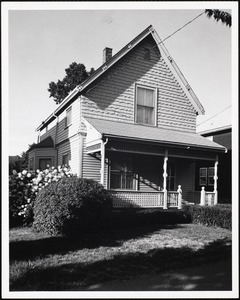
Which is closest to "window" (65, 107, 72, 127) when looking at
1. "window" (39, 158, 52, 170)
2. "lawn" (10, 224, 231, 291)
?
"window" (39, 158, 52, 170)

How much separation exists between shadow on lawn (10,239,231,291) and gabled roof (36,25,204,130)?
822 centimetres

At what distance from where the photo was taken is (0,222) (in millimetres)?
5762

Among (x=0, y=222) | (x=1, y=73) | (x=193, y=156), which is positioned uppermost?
(x=1, y=73)

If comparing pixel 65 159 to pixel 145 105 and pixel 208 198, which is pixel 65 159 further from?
pixel 208 198

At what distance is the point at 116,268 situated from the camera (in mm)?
6324

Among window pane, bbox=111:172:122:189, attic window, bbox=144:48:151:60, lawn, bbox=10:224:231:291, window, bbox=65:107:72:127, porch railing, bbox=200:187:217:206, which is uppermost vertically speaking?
attic window, bbox=144:48:151:60

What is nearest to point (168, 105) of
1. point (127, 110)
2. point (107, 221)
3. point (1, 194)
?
point (127, 110)

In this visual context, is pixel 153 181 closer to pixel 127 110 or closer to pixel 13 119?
pixel 127 110

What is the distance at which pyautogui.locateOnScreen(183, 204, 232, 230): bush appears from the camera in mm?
10414

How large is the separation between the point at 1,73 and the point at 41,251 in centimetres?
439

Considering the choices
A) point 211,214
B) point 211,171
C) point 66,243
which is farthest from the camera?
point 211,171

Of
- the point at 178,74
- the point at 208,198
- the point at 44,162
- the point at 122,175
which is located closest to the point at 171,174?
the point at 208,198

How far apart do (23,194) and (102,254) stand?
4.54 meters

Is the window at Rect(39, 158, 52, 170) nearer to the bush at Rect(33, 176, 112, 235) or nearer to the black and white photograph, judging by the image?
the black and white photograph
